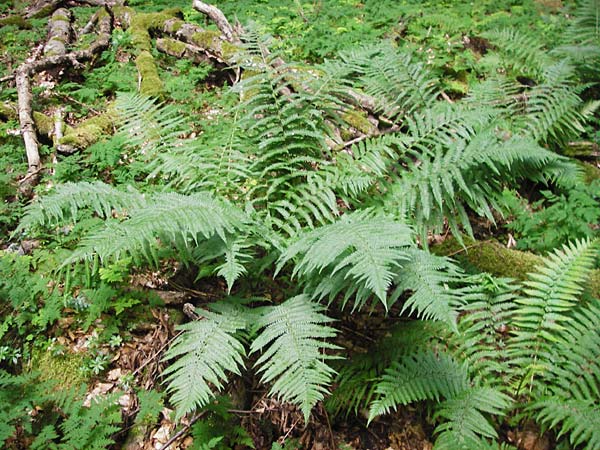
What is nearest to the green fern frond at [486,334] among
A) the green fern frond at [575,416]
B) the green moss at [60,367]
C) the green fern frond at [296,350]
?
the green fern frond at [575,416]

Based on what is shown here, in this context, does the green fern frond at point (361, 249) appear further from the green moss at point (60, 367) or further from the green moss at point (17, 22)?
the green moss at point (17, 22)

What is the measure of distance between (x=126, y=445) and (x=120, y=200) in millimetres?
1390

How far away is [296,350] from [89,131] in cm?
301

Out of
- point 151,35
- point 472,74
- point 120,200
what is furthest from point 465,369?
point 151,35

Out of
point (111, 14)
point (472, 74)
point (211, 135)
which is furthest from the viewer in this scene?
point (111, 14)

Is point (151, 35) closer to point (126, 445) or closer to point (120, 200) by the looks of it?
point (120, 200)

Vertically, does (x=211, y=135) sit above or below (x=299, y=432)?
above

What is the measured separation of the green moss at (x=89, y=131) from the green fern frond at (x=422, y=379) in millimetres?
3256

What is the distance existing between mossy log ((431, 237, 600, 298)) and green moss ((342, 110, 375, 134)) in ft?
4.84

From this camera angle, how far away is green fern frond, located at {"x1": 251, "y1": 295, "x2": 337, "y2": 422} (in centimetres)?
204

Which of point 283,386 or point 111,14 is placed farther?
point 111,14

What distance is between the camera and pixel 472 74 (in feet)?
16.1

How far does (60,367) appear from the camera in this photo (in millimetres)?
2553

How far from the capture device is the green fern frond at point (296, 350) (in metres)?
2.04
